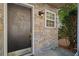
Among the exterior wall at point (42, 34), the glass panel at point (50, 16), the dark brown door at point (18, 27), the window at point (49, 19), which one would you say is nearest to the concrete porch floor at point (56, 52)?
the exterior wall at point (42, 34)

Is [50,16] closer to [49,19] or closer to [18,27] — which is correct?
[49,19]

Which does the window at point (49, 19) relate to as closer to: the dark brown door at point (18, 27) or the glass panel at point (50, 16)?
the glass panel at point (50, 16)

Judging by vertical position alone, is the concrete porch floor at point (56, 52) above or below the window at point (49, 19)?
below

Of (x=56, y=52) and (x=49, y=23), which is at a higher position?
(x=49, y=23)

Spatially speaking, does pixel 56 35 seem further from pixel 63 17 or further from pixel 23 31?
pixel 23 31

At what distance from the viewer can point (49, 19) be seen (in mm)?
2125

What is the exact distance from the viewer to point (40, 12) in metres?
2.08

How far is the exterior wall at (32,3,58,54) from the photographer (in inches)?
81.5

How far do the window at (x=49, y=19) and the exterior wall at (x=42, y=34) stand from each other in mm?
46

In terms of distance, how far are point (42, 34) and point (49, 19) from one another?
0.25 meters

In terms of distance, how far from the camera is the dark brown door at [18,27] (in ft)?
6.62

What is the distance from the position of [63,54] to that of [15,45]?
0.71m

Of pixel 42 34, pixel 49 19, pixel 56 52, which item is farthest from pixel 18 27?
pixel 56 52

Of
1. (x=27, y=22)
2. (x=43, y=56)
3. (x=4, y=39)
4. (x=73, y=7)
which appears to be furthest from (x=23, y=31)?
(x=73, y=7)
